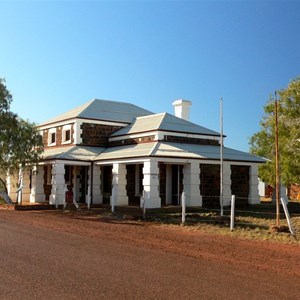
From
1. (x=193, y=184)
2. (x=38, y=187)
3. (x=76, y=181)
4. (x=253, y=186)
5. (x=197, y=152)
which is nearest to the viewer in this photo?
(x=193, y=184)

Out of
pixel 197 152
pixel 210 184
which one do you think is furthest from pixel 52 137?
pixel 210 184

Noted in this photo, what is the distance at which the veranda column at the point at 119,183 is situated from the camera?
22875mm

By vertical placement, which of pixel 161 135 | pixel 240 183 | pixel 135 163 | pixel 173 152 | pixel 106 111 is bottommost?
pixel 240 183

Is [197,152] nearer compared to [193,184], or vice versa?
[193,184]

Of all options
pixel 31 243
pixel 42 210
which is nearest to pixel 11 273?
pixel 31 243

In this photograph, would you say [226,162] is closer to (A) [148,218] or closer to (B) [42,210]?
(A) [148,218]

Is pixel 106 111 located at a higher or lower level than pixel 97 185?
higher

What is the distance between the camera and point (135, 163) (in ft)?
76.1

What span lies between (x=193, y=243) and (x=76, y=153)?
14.9 metres

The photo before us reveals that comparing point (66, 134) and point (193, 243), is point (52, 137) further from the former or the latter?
point (193, 243)

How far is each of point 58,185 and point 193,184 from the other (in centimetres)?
731

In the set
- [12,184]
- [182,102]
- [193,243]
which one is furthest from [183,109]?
[193,243]

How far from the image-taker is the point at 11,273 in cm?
729

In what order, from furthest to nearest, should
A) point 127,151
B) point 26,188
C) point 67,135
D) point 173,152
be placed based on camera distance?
point 26,188, point 67,135, point 127,151, point 173,152
